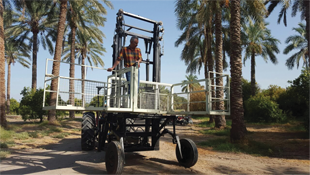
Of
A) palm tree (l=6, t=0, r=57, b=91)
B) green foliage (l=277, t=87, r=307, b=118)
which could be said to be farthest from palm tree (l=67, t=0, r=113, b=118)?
green foliage (l=277, t=87, r=307, b=118)

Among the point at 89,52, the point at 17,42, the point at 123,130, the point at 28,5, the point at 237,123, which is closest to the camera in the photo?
the point at 123,130

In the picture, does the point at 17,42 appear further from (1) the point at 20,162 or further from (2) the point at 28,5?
(1) the point at 20,162

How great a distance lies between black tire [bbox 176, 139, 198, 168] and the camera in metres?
6.32

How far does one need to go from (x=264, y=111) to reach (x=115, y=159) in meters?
23.4

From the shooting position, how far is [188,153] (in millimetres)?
6629

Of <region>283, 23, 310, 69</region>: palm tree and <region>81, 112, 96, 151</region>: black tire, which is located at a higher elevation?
<region>283, 23, 310, 69</region>: palm tree

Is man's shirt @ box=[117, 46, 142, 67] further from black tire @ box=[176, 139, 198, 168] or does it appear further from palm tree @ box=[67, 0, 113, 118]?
palm tree @ box=[67, 0, 113, 118]

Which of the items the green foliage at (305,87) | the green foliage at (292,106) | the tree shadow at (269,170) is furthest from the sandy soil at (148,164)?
the green foliage at (292,106)

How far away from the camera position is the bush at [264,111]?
24516 millimetres

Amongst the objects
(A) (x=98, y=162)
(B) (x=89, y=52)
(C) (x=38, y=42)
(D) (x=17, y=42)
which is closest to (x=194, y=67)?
(B) (x=89, y=52)

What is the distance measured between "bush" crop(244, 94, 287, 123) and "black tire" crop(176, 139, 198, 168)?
2089 centimetres

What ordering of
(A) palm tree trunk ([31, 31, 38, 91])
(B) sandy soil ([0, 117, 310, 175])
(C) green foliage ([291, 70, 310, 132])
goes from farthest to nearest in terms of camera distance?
(A) palm tree trunk ([31, 31, 38, 91]) < (C) green foliage ([291, 70, 310, 132]) < (B) sandy soil ([0, 117, 310, 175])

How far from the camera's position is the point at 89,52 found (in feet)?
114

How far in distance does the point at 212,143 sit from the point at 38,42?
26.2 metres
